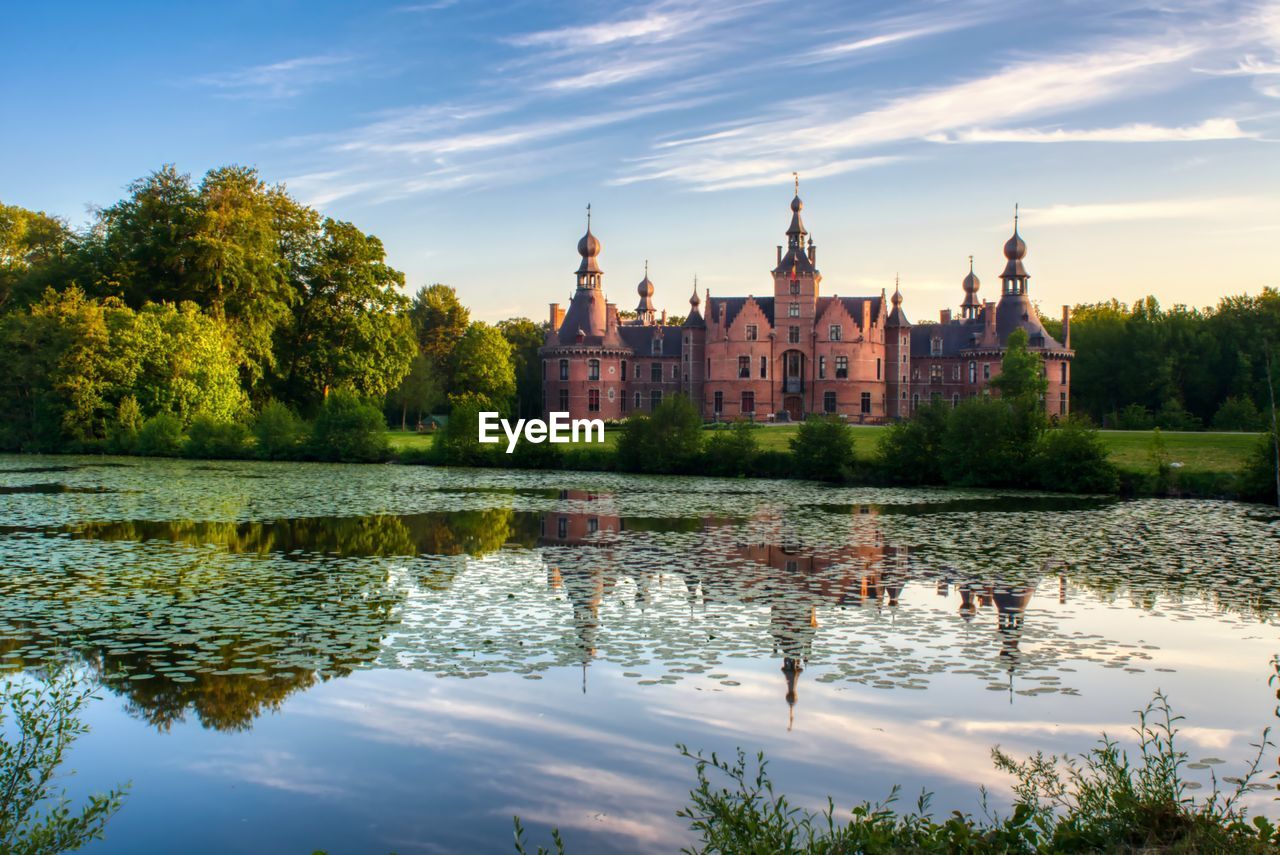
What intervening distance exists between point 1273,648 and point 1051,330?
7161 centimetres

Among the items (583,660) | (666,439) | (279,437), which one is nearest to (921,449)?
(666,439)

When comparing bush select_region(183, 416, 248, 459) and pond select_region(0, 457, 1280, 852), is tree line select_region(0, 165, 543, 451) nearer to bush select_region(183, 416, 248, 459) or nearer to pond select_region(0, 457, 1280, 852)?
bush select_region(183, 416, 248, 459)

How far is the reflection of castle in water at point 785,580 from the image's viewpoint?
1109 centimetres

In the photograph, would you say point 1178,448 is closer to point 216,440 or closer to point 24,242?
point 216,440

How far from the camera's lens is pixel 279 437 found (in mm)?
39875

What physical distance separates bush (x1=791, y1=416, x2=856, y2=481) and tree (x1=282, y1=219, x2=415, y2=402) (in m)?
21.9

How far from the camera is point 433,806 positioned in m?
6.62

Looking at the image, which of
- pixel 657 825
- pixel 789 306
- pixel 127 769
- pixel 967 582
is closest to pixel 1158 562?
pixel 967 582

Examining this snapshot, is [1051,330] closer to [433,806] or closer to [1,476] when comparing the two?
[1,476]

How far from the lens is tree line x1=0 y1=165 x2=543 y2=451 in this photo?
4038cm

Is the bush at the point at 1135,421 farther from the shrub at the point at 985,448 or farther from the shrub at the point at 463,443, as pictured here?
the shrub at the point at 463,443

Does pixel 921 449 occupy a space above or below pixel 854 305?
below

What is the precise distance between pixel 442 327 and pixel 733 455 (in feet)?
144

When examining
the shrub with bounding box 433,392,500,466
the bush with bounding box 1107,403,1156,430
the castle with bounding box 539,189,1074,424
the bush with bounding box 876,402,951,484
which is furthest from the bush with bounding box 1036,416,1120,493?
the castle with bounding box 539,189,1074,424
